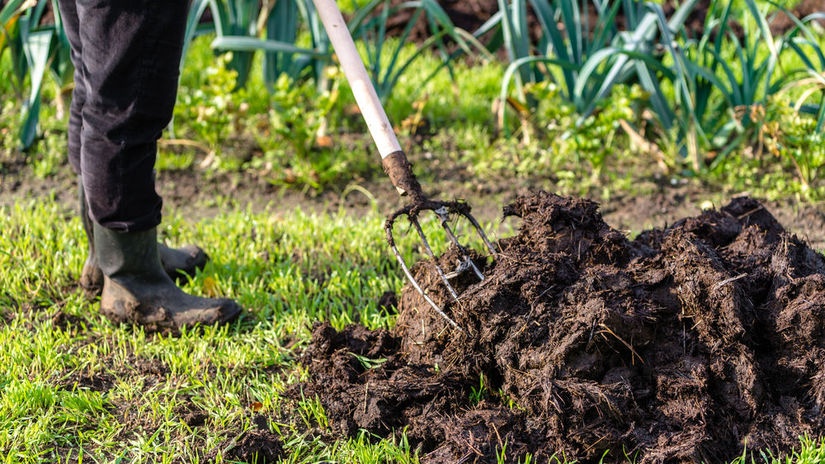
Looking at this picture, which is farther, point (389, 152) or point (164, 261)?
point (164, 261)

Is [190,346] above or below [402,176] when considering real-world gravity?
below

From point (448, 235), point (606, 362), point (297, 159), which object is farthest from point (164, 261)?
point (606, 362)

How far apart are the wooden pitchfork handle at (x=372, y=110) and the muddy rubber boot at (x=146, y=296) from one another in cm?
88

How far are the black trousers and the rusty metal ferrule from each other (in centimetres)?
68

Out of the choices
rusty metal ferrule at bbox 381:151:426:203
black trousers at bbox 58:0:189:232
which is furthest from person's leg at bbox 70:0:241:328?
rusty metal ferrule at bbox 381:151:426:203

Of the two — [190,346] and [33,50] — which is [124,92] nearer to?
[190,346]

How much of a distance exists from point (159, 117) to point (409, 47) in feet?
11.8

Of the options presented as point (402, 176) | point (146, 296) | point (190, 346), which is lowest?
point (190, 346)

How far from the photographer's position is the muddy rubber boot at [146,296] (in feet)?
9.18

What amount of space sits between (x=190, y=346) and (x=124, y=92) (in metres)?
0.84

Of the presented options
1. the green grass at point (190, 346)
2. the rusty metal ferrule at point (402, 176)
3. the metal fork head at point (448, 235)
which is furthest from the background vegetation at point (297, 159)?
the rusty metal ferrule at point (402, 176)

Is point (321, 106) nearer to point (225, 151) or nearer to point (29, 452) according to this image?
point (225, 151)

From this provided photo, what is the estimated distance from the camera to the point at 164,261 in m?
3.14

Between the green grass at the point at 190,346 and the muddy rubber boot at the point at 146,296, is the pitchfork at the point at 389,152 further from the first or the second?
the muddy rubber boot at the point at 146,296
